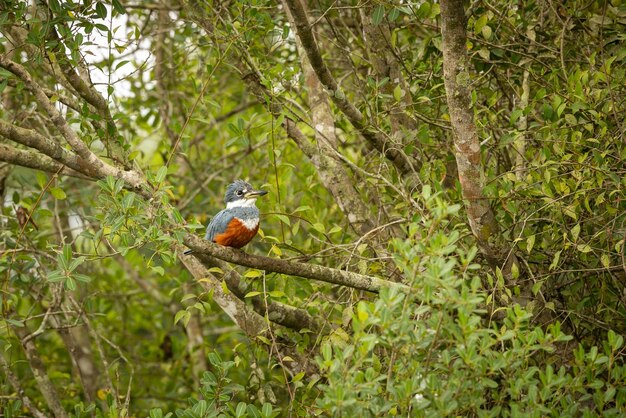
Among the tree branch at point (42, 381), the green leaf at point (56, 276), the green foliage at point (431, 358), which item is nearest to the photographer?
the green foliage at point (431, 358)

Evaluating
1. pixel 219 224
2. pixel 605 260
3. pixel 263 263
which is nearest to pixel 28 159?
pixel 219 224

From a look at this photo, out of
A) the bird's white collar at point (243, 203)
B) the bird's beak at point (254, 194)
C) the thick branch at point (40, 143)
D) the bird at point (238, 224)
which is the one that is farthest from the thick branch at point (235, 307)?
the thick branch at point (40, 143)

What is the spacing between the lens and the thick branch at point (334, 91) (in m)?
4.76

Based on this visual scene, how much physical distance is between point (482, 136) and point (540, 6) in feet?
3.51

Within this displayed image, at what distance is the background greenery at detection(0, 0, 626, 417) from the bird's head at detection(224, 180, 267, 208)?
181mm

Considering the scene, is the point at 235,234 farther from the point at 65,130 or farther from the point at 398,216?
the point at 65,130

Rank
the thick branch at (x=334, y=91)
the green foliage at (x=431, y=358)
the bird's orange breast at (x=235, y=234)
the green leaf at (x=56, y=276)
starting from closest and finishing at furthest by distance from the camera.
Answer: the green foliage at (x=431, y=358)
the green leaf at (x=56, y=276)
the thick branch at (x=334, y=91)
the bird's orange breast at (x=235, y=234)

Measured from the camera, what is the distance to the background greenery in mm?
3420

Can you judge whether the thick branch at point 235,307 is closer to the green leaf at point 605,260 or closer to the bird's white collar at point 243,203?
the bird's white collar at point 243,203

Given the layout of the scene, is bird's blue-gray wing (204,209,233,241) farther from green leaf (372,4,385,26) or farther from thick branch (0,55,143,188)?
green leaf (372,4,385,26)

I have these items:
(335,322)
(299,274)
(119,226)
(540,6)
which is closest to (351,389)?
(299,274)

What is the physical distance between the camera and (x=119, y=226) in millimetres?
3877

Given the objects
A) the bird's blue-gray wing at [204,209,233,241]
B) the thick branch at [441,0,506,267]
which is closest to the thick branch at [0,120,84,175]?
the bird's blue-gray wing at [204,209,233,241]

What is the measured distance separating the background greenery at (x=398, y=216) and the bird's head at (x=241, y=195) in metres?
0.18
